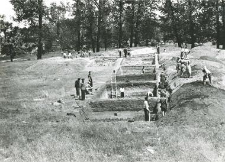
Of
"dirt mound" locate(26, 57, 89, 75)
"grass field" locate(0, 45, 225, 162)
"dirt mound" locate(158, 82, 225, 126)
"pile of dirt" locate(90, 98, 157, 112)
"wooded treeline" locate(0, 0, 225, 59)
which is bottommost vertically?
"pile of dirt" locate(90, 98, 157, 112)

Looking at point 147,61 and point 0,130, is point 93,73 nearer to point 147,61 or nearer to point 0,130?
point 147,61

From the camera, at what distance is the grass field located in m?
11.1

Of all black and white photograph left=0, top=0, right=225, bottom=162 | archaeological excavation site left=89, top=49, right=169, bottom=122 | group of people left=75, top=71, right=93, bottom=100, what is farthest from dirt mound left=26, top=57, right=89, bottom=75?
group of people left=75, top=71, right=93, bottom=100

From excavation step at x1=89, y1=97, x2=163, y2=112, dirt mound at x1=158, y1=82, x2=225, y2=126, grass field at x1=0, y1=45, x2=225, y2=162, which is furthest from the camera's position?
excavation step at x1=89, y1=97, x2=163, y2=112

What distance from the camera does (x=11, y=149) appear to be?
39.2 feet

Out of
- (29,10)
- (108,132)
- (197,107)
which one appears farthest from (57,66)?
(108,132)

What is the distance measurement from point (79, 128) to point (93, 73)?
2006 cm

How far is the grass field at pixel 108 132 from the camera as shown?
1107 cm

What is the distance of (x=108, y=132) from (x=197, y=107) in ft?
17.2

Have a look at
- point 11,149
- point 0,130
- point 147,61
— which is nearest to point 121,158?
point 11,149

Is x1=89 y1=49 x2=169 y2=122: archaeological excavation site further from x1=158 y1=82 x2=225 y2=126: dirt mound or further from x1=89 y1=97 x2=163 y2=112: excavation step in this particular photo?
x1=158 y1=82 x2=225 y2=126: dirt mound

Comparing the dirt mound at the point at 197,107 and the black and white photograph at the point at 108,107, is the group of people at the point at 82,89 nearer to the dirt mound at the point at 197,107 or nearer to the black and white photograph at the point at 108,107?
the black and white photograph at the point at 108,107

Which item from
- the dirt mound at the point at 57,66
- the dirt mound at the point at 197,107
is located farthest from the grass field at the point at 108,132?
the dirt mound at the point at 57,66

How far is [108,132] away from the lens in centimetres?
1360
